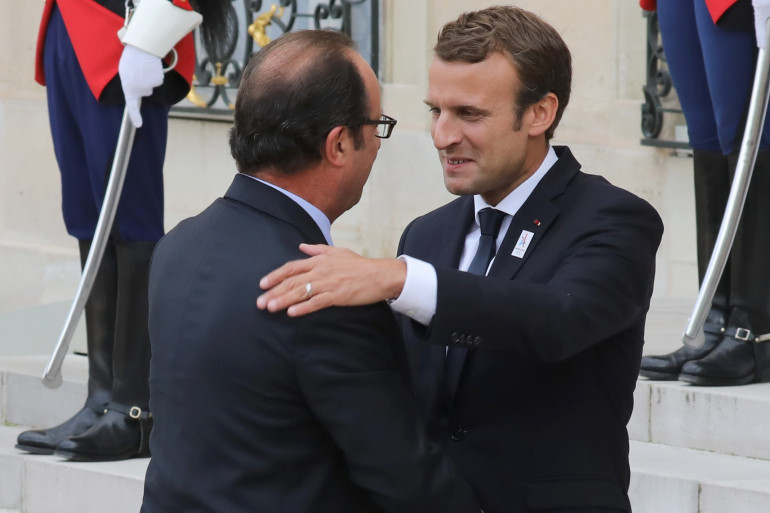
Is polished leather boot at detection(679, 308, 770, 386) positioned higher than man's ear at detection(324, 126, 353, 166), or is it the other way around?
man's ear at detection(324, 126, 353, 166)

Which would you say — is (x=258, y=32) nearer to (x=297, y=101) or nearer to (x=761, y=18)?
(x=761, y=18)

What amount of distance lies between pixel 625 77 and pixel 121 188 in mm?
2653

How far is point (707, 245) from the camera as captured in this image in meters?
4.18

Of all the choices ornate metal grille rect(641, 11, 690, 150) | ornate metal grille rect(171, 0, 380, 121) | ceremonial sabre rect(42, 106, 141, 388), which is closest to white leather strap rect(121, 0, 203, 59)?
ceremonial sabre rect(42, 106, 141, 388)

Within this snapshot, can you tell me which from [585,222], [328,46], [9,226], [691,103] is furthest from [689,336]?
[9,226]

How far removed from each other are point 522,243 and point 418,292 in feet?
1.03

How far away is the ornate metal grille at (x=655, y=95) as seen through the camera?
590 centimetres

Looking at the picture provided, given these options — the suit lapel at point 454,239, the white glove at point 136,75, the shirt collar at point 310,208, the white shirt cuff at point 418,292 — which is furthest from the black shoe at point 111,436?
the white shirt cuff at point 418,292

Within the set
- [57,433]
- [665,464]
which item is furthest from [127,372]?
[665,464]

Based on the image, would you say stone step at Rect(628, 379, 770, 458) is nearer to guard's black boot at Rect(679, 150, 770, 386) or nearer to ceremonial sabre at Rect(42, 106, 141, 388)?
guard's black boot at Rect(679, 150, 770, 386)

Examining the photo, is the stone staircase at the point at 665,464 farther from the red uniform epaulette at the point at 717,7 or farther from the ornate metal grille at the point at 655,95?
→ the ornate metal grille at the point at 655,95

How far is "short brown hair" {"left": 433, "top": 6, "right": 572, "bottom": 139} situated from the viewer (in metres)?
2.49

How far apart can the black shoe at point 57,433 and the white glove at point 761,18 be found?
215cm

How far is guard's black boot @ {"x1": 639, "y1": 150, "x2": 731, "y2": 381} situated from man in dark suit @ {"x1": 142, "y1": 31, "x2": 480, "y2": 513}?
1968 millimetres
